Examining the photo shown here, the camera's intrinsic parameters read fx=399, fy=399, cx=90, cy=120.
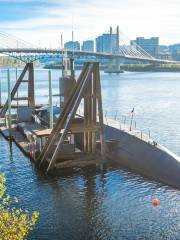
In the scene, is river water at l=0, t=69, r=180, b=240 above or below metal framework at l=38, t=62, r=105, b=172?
below

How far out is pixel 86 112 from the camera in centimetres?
4575

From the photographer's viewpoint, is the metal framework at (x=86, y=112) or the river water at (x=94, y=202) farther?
the metal framework at (x=86, y=112)

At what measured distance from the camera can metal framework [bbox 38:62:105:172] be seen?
44.2 meters

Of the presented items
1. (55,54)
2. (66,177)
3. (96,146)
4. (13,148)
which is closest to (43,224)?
(66,177)

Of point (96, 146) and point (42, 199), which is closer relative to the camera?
point (42, 199)

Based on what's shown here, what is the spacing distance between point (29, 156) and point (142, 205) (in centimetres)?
2096

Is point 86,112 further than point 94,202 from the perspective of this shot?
Yes

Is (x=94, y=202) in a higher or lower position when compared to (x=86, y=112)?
lower

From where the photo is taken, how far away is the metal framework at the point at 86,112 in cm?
4416

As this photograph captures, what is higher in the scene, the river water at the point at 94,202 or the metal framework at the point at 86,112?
the metal framework at the point at 86,112

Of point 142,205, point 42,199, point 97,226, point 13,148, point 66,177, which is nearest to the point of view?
point 97,226

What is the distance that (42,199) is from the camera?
116 feet

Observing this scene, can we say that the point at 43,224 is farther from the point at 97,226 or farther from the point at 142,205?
the point at 142,205

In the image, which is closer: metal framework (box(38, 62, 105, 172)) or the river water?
the river water
